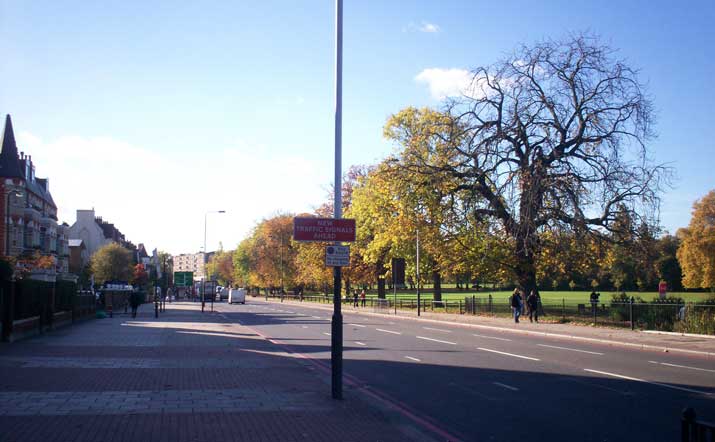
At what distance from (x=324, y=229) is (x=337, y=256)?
54cm

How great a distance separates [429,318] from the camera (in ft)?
132

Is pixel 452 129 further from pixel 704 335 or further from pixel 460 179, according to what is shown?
pixel 704 335

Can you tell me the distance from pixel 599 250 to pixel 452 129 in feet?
34.9

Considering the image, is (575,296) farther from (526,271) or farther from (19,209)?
(19,209)

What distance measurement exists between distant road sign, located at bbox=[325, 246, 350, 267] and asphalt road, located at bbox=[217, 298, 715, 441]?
8.01 feet

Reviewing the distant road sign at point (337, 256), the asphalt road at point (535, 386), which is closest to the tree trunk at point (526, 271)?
the asphalt road at point (535, 386)

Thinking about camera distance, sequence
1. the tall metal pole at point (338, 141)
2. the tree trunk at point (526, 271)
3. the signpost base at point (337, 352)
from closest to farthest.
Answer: the signpost base at point (337, 352), the tall metal pole at point (338, 141), the tree trunk at point (526, 271)

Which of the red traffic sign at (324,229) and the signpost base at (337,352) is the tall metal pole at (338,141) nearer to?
the signpost base at (337,352)

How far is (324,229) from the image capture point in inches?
426

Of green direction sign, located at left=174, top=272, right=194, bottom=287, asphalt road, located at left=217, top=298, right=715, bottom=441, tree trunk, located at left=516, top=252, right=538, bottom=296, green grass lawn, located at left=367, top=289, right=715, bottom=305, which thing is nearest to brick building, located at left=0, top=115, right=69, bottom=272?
green direction sign, located at left=174, top=272, right=194, bottom=287

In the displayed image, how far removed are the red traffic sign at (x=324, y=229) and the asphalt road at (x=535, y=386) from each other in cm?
284

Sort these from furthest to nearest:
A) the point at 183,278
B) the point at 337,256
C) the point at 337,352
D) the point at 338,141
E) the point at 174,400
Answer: the point at 183,278, the point at 338,141, the point at 337,256, the point at 337,352, the point at 174,400

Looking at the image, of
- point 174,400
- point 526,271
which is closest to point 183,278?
point 526,271

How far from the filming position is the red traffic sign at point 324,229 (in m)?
10.8
